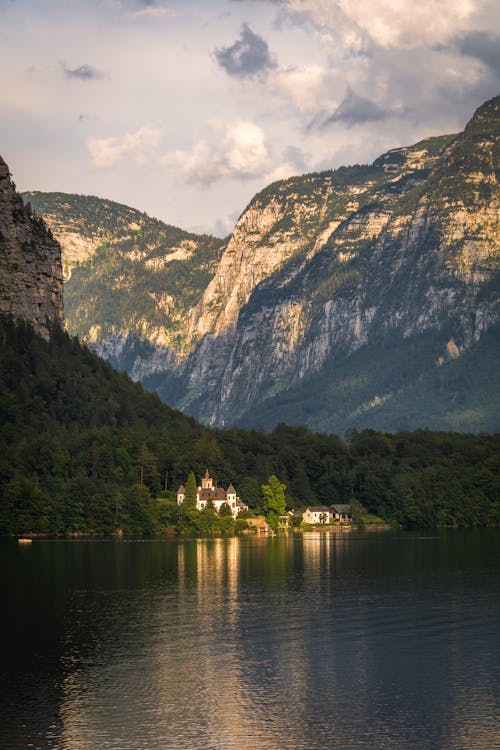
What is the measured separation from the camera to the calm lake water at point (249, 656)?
207 ft

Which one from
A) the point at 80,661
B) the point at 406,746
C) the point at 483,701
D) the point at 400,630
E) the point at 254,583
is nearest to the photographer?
the point at 406,746

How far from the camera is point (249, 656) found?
271 feet

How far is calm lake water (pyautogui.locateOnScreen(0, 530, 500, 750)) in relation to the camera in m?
63.2

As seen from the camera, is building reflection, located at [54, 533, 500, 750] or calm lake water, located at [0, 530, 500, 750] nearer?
building reflection, located at [54, 533, 500, 750]

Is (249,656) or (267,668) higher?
(249,656)

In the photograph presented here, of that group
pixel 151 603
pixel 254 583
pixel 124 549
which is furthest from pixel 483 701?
pixel 124 549

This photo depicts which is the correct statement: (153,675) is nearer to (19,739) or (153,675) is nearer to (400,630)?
(19,739)

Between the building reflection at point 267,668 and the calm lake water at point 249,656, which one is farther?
the calm lake water at point 249,656

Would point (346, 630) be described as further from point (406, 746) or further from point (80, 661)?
point (406, 746)

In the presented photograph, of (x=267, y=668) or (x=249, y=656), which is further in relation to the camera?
(x=249, y=656)

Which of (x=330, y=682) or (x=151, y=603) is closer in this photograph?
(x=330, y=682)

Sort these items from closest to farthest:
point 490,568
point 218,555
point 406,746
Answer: point 406,746
point 490,568
point 218,555

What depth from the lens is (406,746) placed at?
60.3 meters

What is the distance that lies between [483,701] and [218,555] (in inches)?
3839
